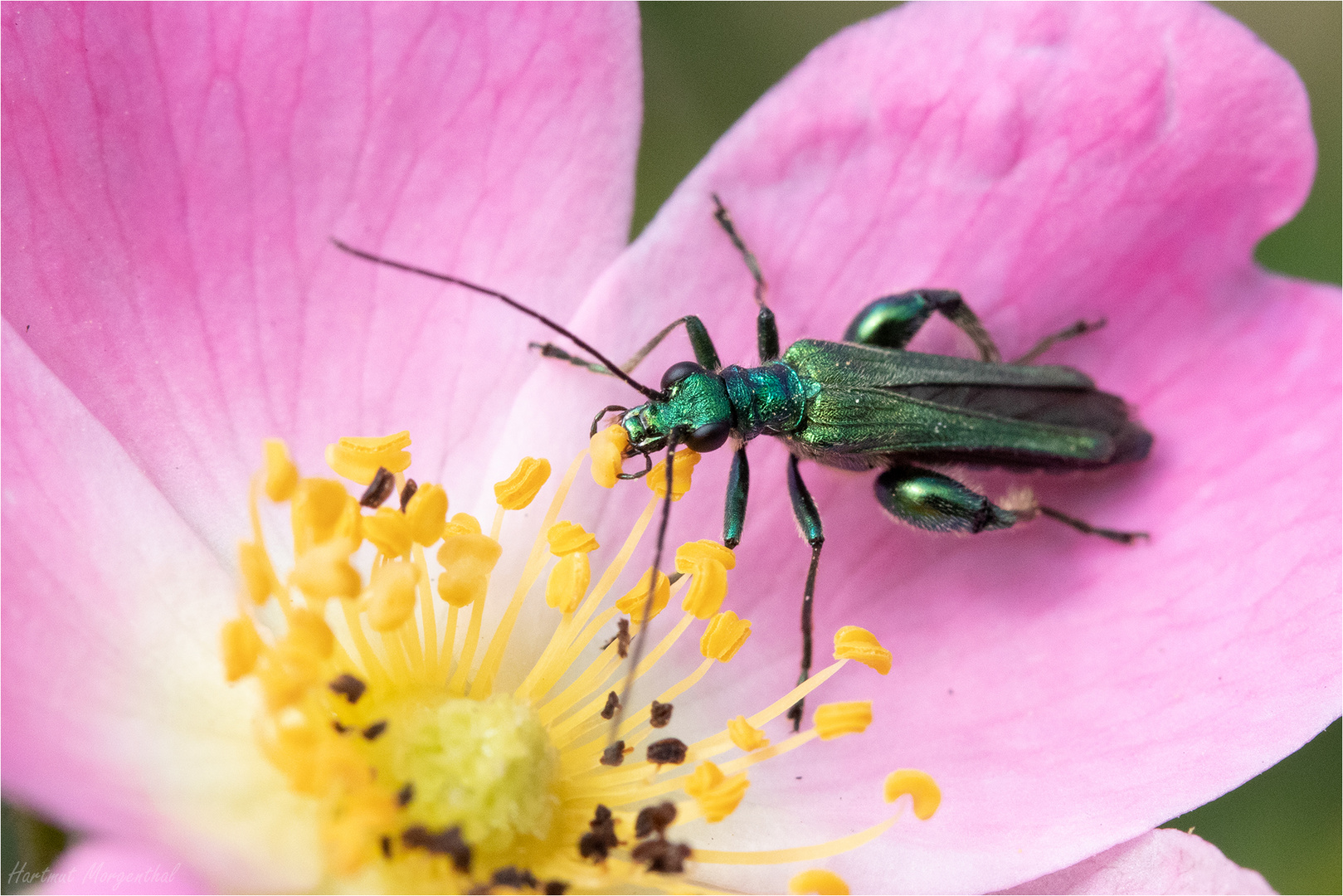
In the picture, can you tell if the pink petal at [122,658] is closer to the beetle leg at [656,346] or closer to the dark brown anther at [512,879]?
the dark brown anther at [512,879]

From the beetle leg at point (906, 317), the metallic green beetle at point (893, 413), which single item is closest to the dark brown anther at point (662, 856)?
the metallic green beetle at point (893, 413)

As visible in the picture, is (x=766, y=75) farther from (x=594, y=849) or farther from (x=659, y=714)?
(x=594, y=849)

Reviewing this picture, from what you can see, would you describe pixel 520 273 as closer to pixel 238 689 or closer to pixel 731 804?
pixel 238 689

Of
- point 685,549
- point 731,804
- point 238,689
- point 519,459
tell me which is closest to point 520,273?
point 519,459

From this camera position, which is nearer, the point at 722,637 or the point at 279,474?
the point at 279,474

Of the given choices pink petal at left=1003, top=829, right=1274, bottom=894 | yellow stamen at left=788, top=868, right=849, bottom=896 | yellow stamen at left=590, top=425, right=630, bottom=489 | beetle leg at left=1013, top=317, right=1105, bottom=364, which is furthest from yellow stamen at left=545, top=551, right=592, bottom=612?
beetle leg at left=1013, top=317, right=1105, bottom=364

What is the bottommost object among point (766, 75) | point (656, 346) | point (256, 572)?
point (256, 572)

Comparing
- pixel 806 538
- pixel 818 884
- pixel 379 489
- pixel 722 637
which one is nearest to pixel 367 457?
pixel 379 489

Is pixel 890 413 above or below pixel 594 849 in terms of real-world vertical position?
above
